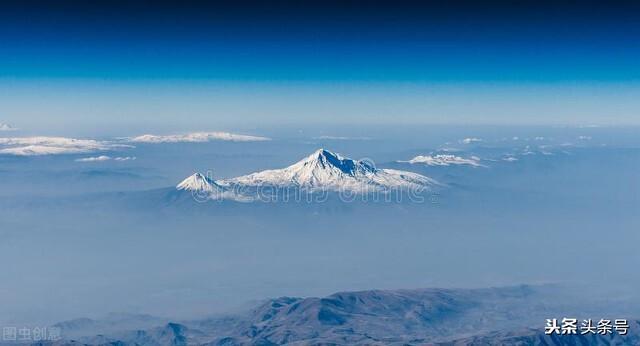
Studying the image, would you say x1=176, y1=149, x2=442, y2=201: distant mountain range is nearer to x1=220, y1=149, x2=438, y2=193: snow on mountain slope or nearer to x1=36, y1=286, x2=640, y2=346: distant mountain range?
x1=220, y1=149, x2=438, y2=193: snow on mountain slope

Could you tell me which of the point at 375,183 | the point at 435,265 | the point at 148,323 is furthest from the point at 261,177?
the point at 148,323

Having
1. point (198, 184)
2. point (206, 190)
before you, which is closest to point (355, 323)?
point (206, 190)

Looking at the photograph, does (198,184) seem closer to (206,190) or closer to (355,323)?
(206,190)

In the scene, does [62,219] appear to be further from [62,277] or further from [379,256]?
[379,256]

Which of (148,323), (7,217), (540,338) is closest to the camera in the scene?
(540,338)

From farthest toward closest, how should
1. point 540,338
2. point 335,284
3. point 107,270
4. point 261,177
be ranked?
Answer: 1. point 261,177
2. point 107,270
3. point 335,284
4. point 540,338

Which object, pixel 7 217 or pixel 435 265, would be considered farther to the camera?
pixel 7 217

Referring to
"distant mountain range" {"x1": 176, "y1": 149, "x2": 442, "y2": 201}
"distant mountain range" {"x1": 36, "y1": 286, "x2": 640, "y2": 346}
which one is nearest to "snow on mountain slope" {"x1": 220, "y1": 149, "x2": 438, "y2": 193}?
"distant mountain range" {"x1": 176, "y1": 149, "x2": 442, "y2": 201}

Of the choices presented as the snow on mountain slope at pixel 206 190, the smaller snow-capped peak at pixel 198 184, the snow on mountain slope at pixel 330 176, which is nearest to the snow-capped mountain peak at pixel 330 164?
the snow on mountain slope at pixel 330 176
